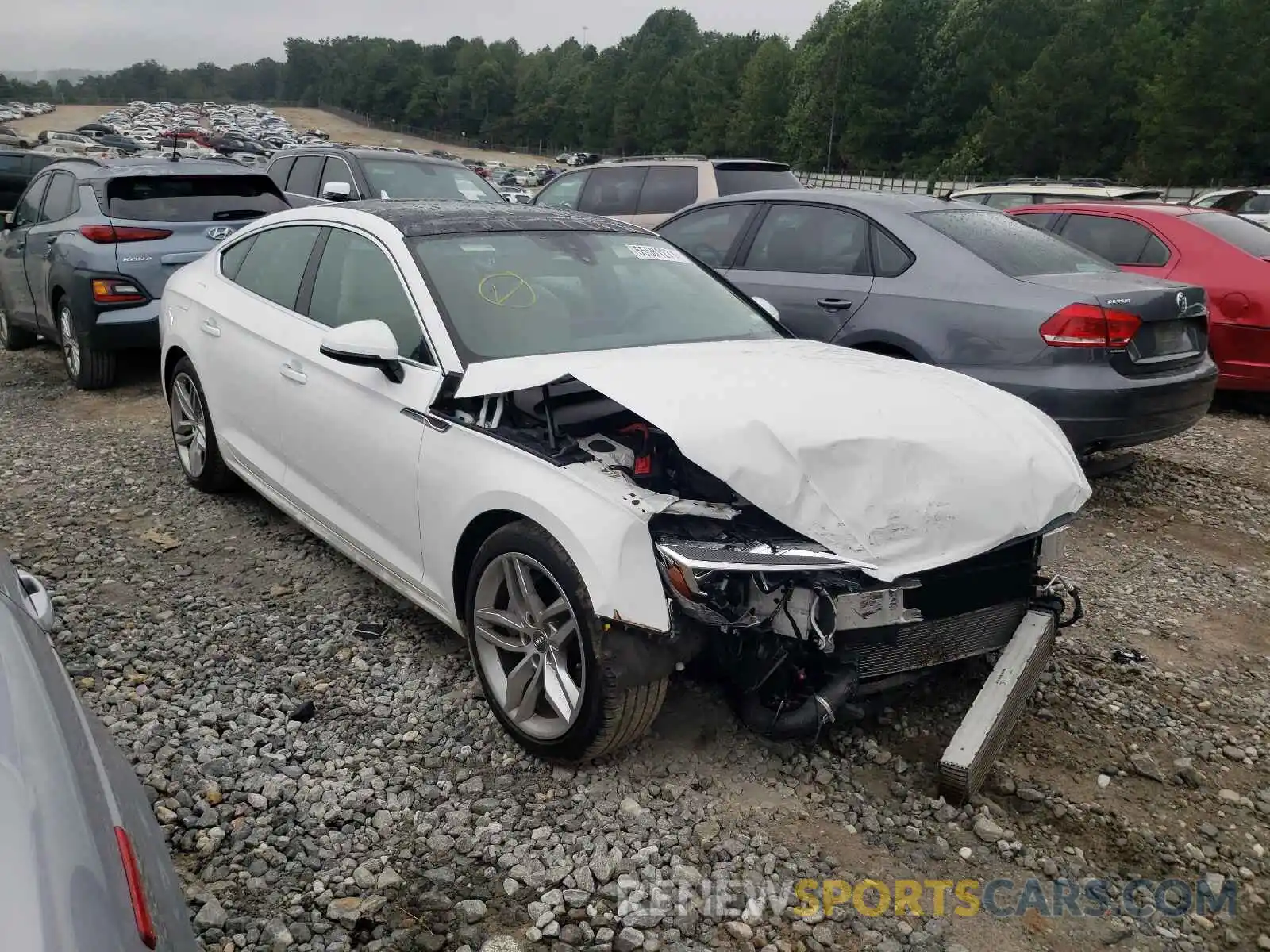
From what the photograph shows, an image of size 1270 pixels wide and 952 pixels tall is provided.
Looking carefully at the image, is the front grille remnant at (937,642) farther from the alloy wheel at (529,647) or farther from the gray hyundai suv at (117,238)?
the gray hyundai suv at (117,238)

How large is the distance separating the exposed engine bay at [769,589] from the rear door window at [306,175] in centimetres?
783

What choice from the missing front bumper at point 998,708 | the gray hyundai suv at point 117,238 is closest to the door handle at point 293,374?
the missing front bumper at point 998,708

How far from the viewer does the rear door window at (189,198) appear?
7250 millimetres

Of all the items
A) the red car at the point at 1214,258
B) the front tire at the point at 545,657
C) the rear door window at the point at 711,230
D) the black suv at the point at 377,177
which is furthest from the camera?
the black suv at the point at 377,177

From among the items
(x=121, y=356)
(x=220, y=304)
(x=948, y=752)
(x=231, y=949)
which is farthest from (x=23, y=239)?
(x=948, y=752)

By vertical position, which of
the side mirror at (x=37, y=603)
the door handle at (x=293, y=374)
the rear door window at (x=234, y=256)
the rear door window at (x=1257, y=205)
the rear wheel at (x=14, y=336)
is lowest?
the rear wheel at (x=14, y=336)

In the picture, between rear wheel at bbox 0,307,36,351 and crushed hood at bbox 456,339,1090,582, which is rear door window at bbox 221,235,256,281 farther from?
rear wheel at bbox 0,307,36,351

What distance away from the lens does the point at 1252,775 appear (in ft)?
9.82

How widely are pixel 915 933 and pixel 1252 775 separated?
4.66ft

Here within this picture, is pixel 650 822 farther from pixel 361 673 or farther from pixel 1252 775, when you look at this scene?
pixel 1252 775

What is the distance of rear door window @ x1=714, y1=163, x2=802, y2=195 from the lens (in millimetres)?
9930

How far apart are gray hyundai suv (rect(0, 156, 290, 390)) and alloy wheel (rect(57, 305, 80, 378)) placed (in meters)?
0.01

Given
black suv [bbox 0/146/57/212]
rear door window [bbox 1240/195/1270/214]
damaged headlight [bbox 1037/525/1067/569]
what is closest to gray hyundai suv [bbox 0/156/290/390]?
damaged headlight [bbox 1037/525/1067/569]

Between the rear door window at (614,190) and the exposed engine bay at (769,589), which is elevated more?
the rear door window at (614,190)
